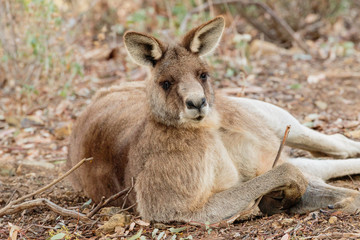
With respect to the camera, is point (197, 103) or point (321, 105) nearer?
point (197, 103)

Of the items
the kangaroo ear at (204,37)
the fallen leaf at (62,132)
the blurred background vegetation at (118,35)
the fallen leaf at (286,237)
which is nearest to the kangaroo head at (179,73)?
the kangaroo ear at (204,37)

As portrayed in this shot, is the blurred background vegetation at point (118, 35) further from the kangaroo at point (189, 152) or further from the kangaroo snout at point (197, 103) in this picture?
the kangaroo snout at point (197, 103)

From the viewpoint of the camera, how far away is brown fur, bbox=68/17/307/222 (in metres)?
4.56

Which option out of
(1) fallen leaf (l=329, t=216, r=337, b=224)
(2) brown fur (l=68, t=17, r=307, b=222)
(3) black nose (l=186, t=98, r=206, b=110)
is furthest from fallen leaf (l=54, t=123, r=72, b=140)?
(1) fallen leaf (l=329, t=216, r=337, b=224)

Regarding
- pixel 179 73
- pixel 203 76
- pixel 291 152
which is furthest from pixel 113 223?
pixel 291 152

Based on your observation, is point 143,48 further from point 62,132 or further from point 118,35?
point 118,35

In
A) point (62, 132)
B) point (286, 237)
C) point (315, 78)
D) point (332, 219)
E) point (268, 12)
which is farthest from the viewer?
point (268, 12)

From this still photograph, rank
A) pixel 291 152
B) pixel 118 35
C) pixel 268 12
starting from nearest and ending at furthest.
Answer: pixel 291 152 < pixel 268 12 < pixel 118 35

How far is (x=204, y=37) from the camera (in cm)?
495

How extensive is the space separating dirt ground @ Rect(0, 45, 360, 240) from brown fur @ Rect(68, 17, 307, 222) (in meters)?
0.23

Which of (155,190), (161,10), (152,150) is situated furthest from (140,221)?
(161,10)

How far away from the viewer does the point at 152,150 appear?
4719 mm

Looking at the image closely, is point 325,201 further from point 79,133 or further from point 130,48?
point 79,133

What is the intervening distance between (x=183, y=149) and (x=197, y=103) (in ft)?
1.74
